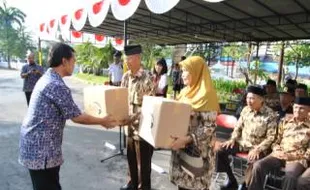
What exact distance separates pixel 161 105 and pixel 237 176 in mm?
2423

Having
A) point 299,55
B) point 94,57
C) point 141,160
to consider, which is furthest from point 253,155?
point 94,57

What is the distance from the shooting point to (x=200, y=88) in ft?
7.82

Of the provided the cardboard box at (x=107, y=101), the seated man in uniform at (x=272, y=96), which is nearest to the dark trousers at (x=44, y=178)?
the cardboard box at (x=107, y=101)

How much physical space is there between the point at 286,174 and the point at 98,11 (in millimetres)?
4239

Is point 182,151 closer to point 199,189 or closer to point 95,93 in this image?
point 199,189

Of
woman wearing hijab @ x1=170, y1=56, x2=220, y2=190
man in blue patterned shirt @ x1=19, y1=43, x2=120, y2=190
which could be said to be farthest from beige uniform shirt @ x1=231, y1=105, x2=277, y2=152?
man in blue patterned shirt @ x1=19, y1=43, x2=120, y2=190

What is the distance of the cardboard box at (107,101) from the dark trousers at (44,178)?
28.2 inches

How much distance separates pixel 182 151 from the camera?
2.52 meters

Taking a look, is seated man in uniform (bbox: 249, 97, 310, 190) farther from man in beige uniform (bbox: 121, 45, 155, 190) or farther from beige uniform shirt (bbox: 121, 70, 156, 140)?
beige uniform shirt (bbox: 121, 70, 156, 140)

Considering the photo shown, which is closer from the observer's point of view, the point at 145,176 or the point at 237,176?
the point at 145,176

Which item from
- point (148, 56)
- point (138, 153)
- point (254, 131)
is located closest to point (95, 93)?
point (138, 153)

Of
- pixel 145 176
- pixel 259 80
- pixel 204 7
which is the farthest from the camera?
pixel 259 80

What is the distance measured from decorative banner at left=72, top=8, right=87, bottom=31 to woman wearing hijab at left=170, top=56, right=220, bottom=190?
14.9 feet

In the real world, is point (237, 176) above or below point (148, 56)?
below
